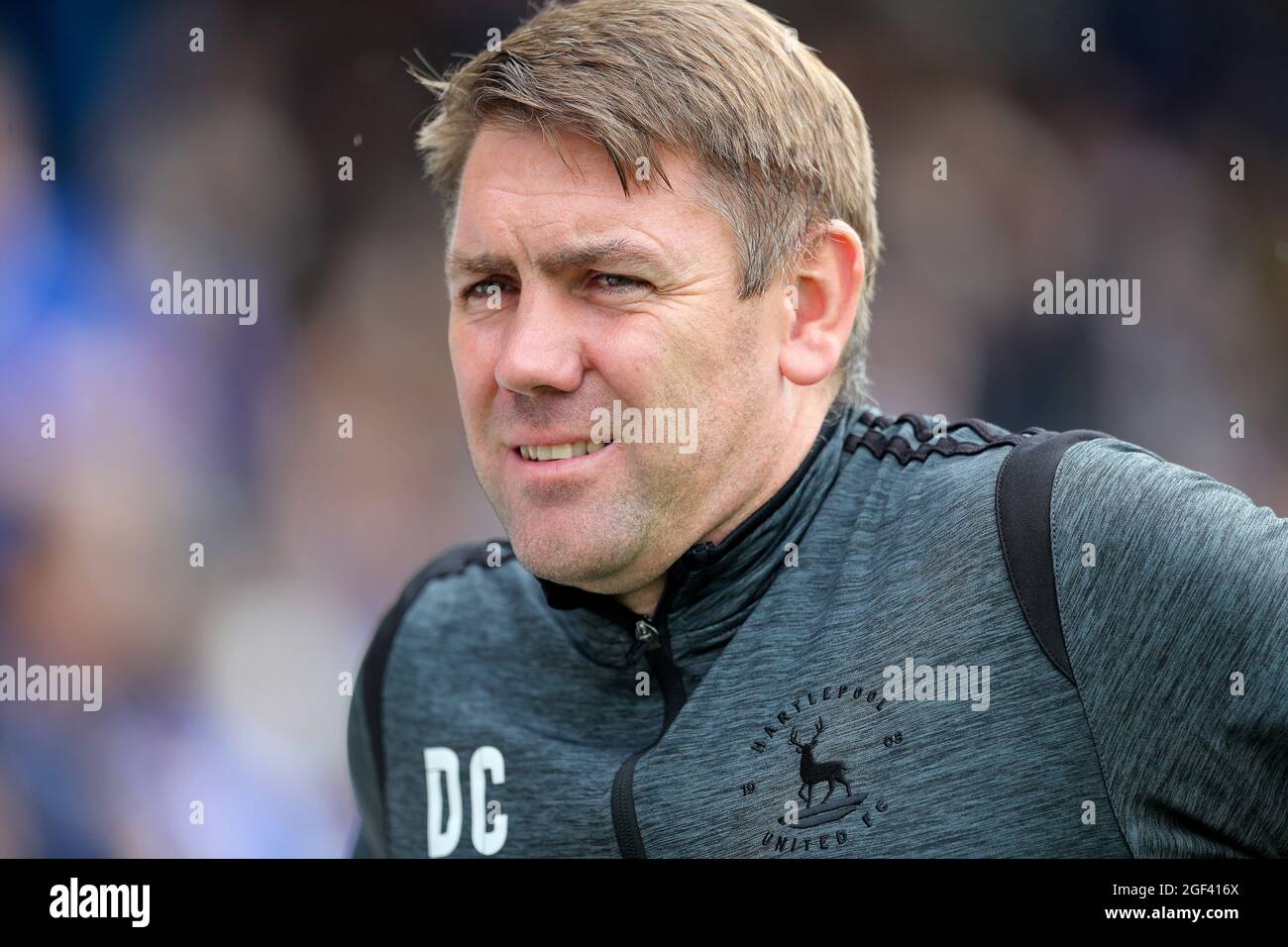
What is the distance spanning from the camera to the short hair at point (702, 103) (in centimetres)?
128

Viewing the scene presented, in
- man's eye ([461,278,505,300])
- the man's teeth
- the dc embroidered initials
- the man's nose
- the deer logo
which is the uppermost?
man's eye ([461,278,505,300])

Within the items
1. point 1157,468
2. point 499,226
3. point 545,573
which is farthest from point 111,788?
point 1157,468

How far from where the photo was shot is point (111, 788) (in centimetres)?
248

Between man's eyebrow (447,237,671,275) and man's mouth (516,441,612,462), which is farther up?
man's eyebrow (447,237,671,275)

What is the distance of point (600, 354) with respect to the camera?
1286 mm

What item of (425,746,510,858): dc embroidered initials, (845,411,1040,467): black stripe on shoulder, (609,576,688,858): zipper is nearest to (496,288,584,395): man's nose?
(609,576,688,858): zipper

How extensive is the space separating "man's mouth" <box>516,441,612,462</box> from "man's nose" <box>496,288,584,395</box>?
62mm

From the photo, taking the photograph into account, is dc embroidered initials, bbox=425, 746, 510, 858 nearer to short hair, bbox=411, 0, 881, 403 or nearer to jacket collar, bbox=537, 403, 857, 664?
jacket collar, bbox=537, 403, 857, 664

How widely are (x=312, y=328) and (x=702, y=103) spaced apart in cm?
150

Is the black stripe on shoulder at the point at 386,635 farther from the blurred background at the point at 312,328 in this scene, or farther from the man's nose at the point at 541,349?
the blurred background at the point at 312,328

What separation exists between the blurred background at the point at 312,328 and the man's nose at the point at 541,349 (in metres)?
1.21

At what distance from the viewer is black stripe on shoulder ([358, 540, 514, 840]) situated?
1.66 meters

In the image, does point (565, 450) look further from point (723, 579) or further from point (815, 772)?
point (815, 772)

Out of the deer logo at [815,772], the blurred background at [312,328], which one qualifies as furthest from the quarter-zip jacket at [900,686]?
the blurred background at [312,328]
